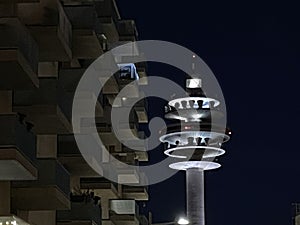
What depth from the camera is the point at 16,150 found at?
2895cm

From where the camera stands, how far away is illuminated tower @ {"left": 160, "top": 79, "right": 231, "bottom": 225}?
120125 millimetres

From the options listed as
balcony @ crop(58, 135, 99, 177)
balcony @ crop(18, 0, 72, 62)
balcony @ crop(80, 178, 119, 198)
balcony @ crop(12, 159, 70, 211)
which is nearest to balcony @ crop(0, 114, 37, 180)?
balcony @ crop(12, 159, 70, 211)

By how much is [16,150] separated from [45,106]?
643cm

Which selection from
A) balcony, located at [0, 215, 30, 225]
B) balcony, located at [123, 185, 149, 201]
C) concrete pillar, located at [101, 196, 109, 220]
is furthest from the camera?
balcony, located at [123, 185, 149, 201]

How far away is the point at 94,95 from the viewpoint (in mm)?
45406

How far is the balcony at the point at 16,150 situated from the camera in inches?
1130

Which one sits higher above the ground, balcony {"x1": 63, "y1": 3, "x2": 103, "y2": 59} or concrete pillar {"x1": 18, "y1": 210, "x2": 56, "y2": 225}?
balcony {"x1": 63, "y1": 3, "x2": 103, "y2": 59}

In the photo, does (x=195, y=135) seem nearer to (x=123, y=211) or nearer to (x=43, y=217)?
(x=123, y=211)

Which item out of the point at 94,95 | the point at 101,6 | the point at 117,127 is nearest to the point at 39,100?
the point at 94,95

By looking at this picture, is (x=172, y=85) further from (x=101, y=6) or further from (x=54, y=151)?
(x=54, y=151)

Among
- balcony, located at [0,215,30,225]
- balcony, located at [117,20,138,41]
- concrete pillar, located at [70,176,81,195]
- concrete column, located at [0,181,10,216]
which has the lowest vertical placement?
balcony, located at [0,215,30,225]

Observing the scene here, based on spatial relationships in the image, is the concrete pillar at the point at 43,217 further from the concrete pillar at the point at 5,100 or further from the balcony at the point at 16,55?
the balcony at the point at 16,55

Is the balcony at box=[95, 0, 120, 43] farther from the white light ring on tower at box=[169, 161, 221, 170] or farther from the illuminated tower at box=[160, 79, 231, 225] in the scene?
the white light ring on tower at box=[169, 161, 221, 170]

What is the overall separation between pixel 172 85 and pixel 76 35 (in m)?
97.2
